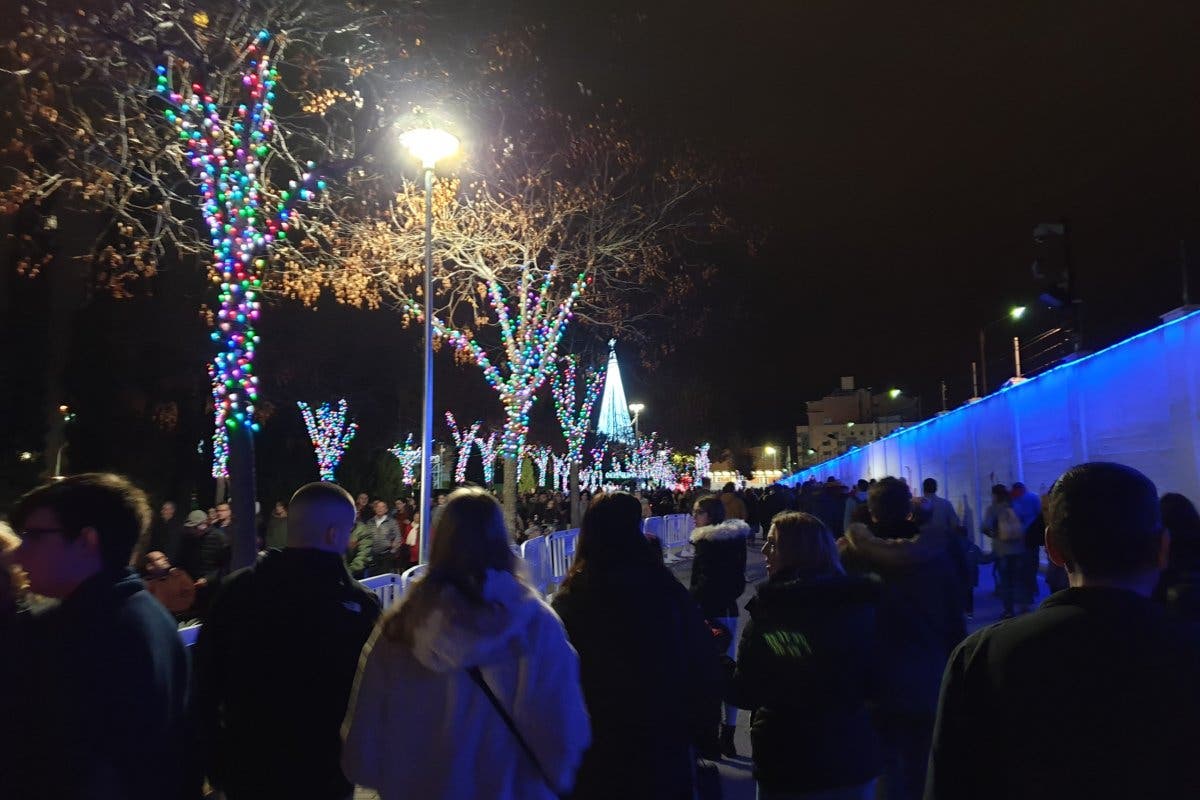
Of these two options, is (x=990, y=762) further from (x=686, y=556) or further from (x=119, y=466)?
(x=119, y=466)

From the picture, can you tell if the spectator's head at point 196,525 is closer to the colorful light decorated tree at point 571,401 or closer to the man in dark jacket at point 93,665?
the man in dark jacket at point 93,665

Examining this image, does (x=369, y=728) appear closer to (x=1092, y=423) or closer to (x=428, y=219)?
(x=428, y=219)

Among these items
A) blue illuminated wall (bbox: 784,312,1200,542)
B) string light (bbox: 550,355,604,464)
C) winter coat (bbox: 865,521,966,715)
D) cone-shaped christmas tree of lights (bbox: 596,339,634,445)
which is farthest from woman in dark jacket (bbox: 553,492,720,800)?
cone-shaped christmas tree of lights (bbox: 596,339,634,445)

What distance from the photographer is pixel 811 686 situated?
11.1 ft

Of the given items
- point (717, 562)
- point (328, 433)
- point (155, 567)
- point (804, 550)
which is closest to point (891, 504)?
point (804, 550)

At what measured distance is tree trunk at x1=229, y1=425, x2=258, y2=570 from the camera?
9688 millimetres

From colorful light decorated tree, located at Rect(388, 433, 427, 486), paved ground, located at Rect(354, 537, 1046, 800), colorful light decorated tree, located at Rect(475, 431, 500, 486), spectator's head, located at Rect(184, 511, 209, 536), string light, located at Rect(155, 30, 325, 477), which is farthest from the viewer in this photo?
colorful light decorated tree, located at Rect(475, 431, 500, 486)

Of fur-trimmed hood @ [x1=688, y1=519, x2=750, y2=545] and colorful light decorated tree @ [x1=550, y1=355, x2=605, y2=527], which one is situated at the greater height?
colorful light decorated tree @ [x1=550, y1=355, x2=605, y2=527]

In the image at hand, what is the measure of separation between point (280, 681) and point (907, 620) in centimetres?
304

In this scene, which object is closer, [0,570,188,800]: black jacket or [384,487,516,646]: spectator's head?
[0,570,188,800]: black jacket

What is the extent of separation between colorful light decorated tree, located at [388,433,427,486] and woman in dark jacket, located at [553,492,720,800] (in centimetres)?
3925

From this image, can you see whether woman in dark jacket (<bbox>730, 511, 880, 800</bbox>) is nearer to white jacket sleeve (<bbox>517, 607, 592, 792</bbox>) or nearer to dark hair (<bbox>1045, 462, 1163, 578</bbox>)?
white jacket sleeve (<bbox>517, 607, 592, 792</bbox>)

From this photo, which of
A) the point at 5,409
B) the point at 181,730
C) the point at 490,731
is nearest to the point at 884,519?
the point at 490,731

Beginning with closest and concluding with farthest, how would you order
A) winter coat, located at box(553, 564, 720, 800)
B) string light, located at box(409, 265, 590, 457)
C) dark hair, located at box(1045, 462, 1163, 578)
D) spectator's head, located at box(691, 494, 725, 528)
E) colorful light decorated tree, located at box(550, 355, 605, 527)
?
dark hair, located at box(1045, 462, 1163, 578), winter coat, located at box(553, 564, 720, 800), spectator's head, located at box(691, 494, 725, 528), string light, located at box(409, 265, 590, 457), colorful light decorated tree, located at box(550, 355, 605, 527)
